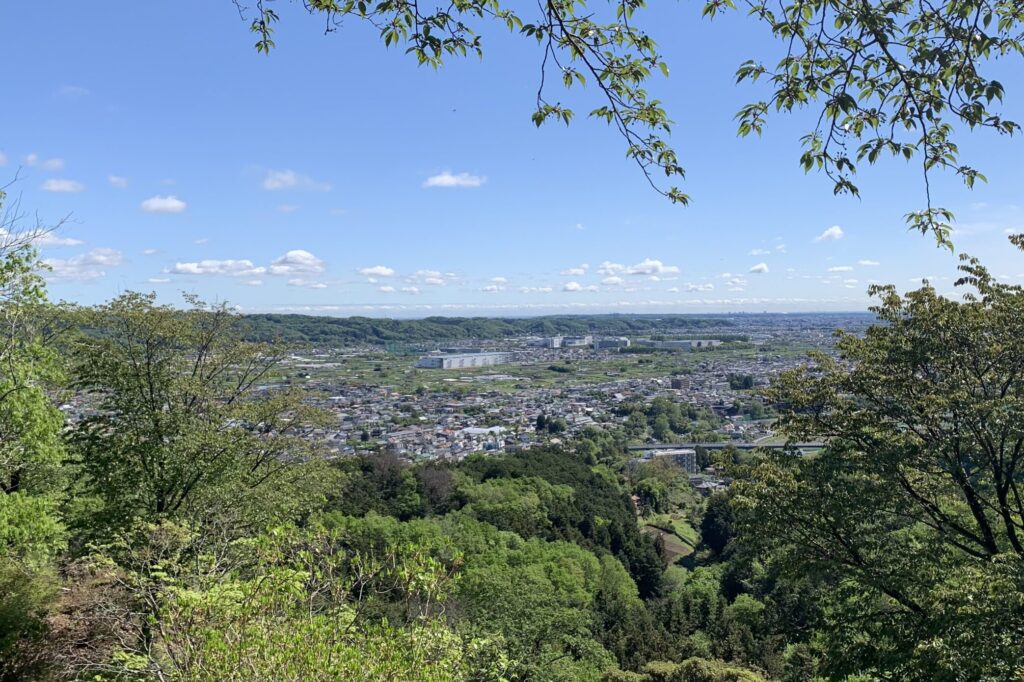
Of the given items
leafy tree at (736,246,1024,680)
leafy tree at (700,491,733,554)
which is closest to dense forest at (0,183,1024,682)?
leafy tree at (736,246,1024,680)

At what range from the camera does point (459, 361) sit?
5541 inches

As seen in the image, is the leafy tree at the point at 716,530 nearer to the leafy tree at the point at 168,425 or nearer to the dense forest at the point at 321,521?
the dense forest at the point at 321,521

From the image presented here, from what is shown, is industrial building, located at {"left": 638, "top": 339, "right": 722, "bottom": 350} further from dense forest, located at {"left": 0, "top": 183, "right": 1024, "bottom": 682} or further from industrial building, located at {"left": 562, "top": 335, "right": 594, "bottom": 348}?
dense forest, located at {"left": 0, "top": 183, "right": 1024, "bottom": 682}

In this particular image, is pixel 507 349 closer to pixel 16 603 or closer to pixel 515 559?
pixel 515 559

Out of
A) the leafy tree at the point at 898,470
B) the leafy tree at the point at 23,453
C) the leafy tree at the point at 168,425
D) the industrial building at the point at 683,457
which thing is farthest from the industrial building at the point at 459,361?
the leafy tree at the point at 898,470

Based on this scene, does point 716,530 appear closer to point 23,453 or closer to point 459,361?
point 23,453

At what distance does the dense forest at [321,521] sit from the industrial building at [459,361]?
12086cm

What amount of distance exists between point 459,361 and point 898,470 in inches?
5256

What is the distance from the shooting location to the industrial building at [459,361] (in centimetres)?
13650

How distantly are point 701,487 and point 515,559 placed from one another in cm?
3335

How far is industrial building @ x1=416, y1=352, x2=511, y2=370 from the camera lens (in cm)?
13650

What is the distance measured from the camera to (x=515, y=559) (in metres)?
26.0

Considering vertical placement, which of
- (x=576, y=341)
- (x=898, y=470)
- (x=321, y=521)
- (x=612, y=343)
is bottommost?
(x=612, y=343)

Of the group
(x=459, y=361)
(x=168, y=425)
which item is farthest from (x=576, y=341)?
(x=168, y=425)
